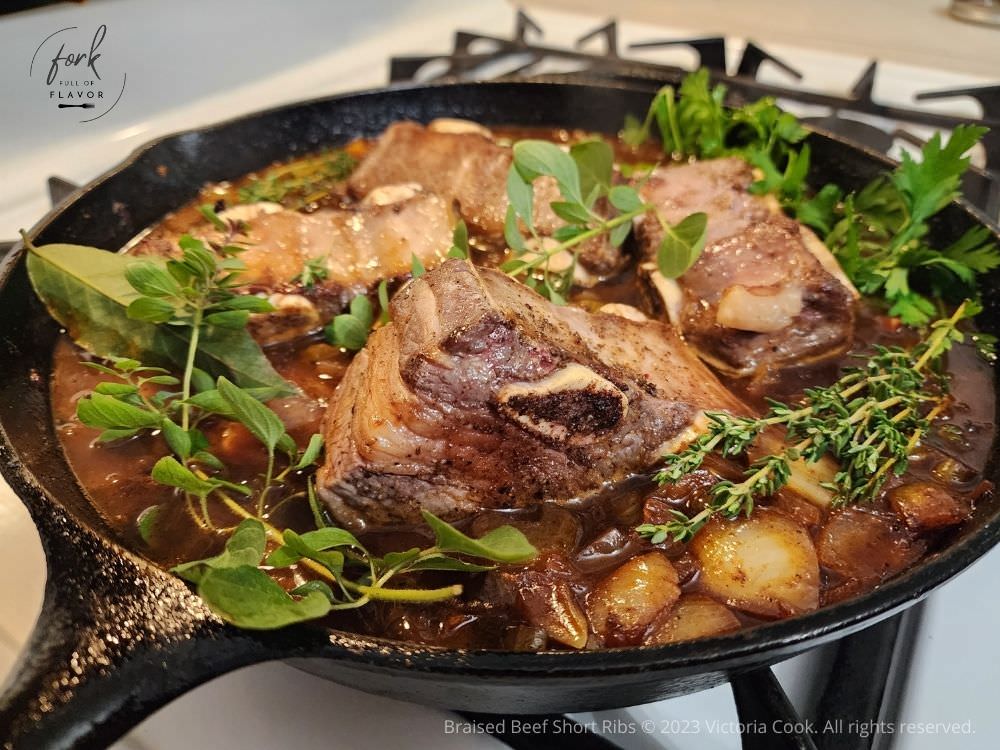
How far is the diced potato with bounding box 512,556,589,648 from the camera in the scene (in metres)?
1.14

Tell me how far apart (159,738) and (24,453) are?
508mm

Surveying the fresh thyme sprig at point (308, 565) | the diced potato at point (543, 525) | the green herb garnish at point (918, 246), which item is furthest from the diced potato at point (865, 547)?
the green herb garnish at point (918, 246)

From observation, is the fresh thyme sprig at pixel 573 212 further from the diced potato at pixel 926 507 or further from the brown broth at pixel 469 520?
the diced potato at pixel 926 507

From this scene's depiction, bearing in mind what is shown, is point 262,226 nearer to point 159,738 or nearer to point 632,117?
point 159,738

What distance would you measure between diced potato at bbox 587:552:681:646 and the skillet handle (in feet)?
1.54

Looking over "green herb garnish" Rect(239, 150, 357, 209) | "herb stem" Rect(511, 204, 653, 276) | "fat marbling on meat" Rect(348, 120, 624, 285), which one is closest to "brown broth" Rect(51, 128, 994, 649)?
"herb stem" Rect(511, 204, 653, 276)

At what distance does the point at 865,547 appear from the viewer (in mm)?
1260

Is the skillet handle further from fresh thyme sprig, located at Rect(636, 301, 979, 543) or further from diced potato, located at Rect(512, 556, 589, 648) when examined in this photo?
fresh thyme sprig, located at Rect(636, 301, 979, 543)

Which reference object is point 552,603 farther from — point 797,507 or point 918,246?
point 918,246

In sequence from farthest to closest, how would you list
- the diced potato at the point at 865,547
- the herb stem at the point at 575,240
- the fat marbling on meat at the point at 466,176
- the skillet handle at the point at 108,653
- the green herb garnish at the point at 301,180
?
1. the green herb garnish at the point at 301,180
2. the fat marbling on meat at the point at 466,176
3. the herb stem at the point at 575,240
4. the diced potato at the point at 865,547
5. the skillet handle at the point at 108,653

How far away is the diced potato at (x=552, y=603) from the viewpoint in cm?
114

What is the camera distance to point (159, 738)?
1.23 metres

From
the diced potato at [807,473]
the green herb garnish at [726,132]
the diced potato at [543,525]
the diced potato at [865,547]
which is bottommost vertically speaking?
the diced potato at [543,525]

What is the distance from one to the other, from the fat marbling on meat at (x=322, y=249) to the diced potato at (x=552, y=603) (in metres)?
0.76
